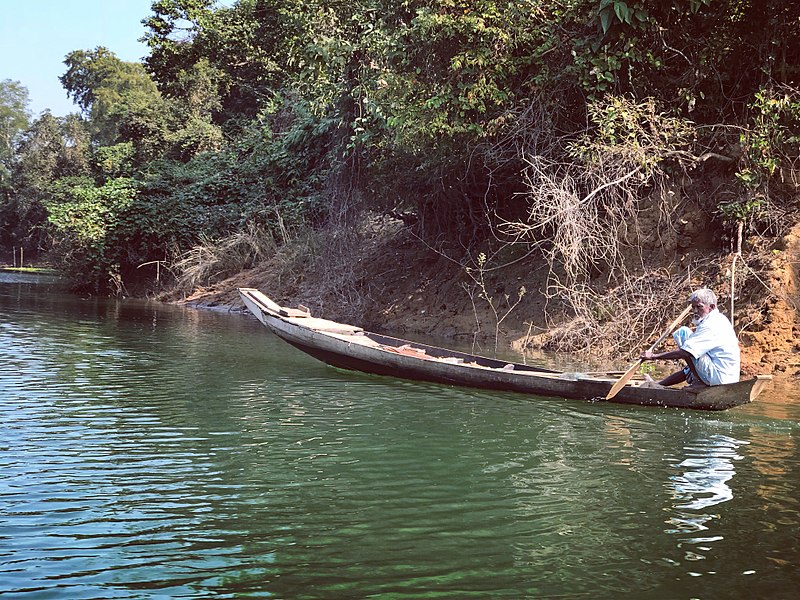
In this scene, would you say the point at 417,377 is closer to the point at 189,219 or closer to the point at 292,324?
the point at 292,324

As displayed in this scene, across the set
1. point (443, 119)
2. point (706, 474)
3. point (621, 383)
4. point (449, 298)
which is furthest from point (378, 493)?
point (449, 298)

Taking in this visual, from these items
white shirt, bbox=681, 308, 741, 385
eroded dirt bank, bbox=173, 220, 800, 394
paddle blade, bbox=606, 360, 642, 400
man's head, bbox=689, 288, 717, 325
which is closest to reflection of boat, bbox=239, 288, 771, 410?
paddle blade, bbox=606, 360, 642, 400

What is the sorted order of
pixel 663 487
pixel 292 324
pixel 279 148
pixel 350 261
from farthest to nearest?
pixel 279 148
pixel 350 261
pixel 292 324
pixel 663 487

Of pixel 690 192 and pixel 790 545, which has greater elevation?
pixel 690 192

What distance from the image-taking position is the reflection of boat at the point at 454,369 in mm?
8500

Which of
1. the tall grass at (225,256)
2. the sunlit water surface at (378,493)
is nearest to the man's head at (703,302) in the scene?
the sunlit water surface at (378,493)

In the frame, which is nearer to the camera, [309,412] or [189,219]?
[309,412]

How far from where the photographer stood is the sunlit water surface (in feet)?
14.0

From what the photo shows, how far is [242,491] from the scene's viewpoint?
5602 millimetres

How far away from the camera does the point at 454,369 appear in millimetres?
9688

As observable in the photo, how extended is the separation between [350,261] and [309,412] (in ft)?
34.1

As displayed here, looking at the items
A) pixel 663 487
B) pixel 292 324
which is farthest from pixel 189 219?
pixel 663 487

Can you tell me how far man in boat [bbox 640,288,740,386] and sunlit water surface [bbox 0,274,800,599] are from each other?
48cm

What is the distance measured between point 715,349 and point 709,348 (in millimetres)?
139
